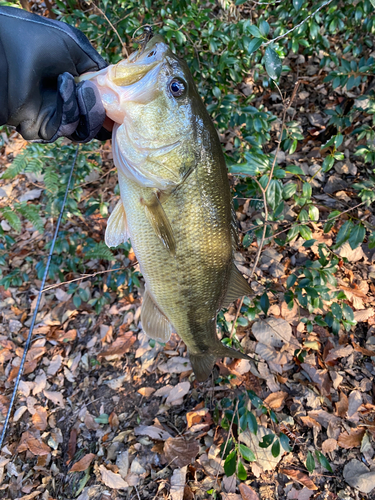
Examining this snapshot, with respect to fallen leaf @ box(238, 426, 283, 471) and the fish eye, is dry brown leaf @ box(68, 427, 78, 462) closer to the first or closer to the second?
fallen leaf @ box(238, 426, 283, 471)

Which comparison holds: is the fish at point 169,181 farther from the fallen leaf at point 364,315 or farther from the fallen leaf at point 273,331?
the fallen leaf at point 364,315

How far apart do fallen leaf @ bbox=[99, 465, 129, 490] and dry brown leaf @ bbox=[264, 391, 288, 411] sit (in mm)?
1348

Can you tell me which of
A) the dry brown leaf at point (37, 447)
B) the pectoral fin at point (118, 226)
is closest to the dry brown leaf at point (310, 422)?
the pectoral fin at point (118, 226)

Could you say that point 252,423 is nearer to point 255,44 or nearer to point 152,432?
point 152,432

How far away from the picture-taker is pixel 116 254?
3826 millimetres

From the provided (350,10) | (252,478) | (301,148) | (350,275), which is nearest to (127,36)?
(350,10)

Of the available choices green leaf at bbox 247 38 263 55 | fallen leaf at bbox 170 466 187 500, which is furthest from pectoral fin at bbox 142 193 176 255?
fallen leaf at bbox 170 466 187 500

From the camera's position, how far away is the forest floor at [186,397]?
2.42 m

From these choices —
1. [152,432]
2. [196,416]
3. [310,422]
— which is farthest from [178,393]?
[310,422]

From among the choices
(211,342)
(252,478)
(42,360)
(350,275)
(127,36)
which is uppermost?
(127,36)

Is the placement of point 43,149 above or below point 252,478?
above

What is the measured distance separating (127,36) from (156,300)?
2.73 meters

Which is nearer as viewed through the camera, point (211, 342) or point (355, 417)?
point (211, 342)

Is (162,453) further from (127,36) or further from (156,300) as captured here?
(127,36)
